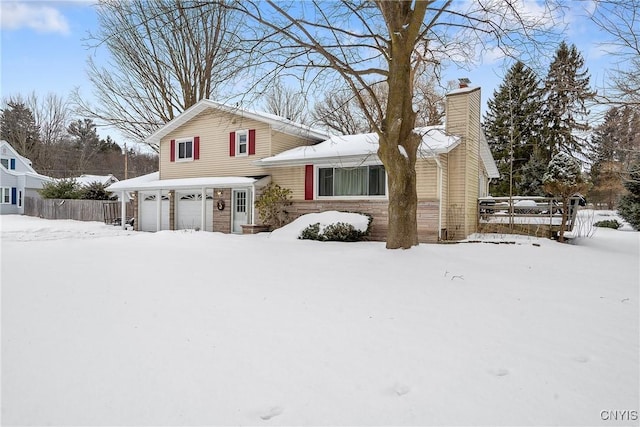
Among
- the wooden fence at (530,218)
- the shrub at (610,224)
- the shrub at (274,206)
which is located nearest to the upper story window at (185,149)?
the shrub at (274,206)

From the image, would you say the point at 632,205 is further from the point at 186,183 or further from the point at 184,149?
the point at 184,149

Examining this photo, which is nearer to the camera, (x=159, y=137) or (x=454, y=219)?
(x=454, y=219)

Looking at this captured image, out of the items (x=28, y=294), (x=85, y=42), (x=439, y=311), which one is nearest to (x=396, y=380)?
(x=439, y=311)

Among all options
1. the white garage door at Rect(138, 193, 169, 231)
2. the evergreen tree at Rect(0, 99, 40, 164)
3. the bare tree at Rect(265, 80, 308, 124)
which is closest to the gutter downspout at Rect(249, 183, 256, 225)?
the white garage door at Rect(138, 193, 169, 231)

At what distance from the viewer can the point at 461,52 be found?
980 cm

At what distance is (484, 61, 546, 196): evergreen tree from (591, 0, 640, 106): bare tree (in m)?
17.6

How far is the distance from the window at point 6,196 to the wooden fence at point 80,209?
731 cm

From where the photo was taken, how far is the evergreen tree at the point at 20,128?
113 ft

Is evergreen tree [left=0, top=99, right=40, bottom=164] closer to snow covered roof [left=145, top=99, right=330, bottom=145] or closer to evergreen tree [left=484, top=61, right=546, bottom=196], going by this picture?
snow covered roof [left=145, top=99, right=330, bottom=145]

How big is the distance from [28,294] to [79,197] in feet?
71.4

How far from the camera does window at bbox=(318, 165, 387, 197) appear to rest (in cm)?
1282

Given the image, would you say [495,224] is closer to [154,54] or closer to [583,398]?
[583,398]

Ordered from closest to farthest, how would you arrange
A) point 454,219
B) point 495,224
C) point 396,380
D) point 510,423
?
1. point 510,423
2. point 396,380
3. point 454,219
4. point 495,224

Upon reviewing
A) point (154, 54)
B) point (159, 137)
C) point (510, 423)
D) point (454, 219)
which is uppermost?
point (154, 54)
